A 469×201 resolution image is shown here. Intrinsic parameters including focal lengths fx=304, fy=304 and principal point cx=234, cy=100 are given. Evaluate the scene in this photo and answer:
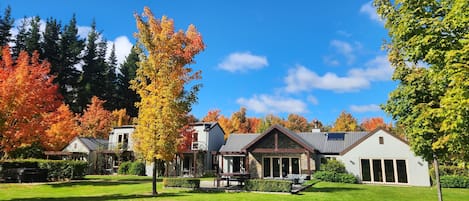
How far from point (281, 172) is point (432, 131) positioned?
1969 cm

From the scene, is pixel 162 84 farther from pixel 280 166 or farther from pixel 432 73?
pixel 280 166

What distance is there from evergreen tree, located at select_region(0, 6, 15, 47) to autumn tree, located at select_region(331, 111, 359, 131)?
6124cm

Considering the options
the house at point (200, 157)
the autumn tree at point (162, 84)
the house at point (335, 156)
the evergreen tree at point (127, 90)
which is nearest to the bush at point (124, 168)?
the house at point (200, 157)

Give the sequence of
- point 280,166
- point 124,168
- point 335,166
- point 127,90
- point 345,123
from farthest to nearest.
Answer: point 345,123 < point 127,90 < point 124,168 < point 280,166 < point 335,166

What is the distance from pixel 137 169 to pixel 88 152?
745 centimetres

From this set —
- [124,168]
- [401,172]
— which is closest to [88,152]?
[124,168]

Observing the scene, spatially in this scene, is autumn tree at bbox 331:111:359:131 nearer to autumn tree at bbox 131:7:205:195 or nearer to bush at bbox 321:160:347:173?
bush at bbox 321:160:347:173

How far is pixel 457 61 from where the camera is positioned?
710cm

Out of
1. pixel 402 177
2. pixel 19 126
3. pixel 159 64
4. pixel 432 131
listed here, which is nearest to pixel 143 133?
pixel 159 64

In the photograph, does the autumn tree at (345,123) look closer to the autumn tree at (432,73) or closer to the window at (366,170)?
the window at (366,170)

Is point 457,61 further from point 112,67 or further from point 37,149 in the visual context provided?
point 112,67

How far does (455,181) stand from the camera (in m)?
22.3

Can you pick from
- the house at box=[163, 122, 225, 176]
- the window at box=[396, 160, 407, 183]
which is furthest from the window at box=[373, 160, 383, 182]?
the house at box=[163, 122, 225, 176]

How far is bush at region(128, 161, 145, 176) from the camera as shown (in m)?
34.1
